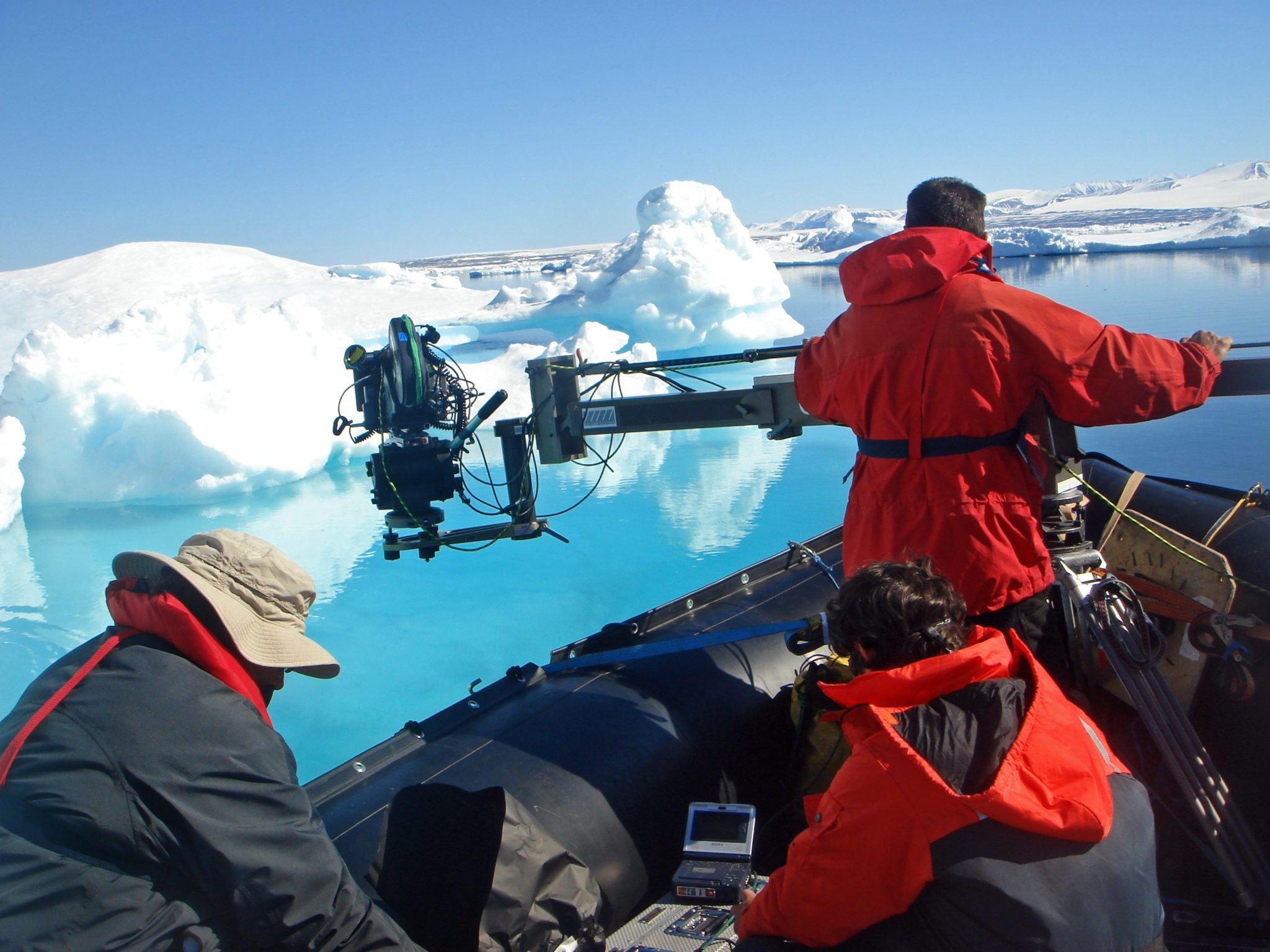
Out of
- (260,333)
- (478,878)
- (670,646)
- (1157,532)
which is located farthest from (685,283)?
(478,878)

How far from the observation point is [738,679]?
8.17ft

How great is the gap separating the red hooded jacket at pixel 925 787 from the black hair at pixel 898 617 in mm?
60

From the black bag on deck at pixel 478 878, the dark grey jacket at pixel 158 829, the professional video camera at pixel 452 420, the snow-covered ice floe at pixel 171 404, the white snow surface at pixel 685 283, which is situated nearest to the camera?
the dark grey jacket at pixel 158 829

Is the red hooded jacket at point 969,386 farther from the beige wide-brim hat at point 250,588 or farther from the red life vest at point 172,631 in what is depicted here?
the red life vest at point 172,631

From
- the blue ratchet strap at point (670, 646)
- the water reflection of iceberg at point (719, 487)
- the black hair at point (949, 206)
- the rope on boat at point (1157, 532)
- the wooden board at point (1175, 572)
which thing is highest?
the black hair at point (949, 206)

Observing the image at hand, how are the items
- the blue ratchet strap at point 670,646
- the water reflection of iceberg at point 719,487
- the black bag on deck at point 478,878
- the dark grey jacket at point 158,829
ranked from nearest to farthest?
1. the dark grey jacket at point 158,829
2. the black bag on deck at point 478,878
3. the blue ratchet strap at point 670,646
4. the water reflection of iceberg at point 719,487

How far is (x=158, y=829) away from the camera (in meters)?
1.08

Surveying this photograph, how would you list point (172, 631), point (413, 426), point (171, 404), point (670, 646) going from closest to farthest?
point (172, 631), point (670, 646), point (413, 426), point (171, 404)

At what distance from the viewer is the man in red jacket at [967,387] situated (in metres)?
1.63

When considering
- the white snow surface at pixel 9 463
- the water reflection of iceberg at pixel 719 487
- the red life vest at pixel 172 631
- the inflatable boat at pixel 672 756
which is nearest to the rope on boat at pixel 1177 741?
the inflatable boat at pixel 672 756

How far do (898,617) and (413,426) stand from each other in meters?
1.93

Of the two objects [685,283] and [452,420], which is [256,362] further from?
[452,420]

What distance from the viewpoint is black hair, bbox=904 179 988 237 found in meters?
1.79

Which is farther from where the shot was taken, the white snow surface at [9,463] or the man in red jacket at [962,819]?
the white snow surface at [9,463]
